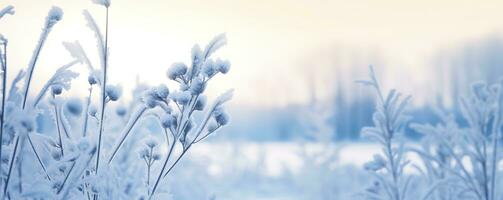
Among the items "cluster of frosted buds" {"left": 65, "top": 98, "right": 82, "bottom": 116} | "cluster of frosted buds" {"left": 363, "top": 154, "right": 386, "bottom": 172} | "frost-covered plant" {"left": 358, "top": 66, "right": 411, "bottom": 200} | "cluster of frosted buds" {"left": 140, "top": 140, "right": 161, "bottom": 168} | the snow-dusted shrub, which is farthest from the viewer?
"frost-covered plant" {"left": 358, "top": 66, "right": 411, "bottom": 200}

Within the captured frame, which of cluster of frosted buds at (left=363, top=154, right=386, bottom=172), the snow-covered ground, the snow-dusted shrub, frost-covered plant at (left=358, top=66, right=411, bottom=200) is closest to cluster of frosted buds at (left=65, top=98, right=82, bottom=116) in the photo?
the snow-dusted shrub

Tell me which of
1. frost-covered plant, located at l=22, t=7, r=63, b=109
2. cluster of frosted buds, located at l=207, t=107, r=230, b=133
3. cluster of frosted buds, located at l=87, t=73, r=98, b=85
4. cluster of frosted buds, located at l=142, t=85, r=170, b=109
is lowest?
cluster of frosted buds, located at l=207, t=107, r=230, b=133

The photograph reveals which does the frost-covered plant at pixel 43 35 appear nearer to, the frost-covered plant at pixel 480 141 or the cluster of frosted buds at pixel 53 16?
the cluster of frosted buds at pixel 53 16

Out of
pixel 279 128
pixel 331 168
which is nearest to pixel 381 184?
pixel 331 168

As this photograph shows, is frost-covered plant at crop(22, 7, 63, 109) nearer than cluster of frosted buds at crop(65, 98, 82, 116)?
No

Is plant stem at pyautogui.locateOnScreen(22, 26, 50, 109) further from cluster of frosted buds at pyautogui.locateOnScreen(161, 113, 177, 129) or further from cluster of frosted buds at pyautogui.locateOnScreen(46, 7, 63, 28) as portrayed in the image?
cluster of frosted buds at pyautogui.locateOnScreen(161, 113, 177, 129)

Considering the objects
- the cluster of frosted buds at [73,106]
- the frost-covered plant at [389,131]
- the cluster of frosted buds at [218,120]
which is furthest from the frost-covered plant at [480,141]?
the cluster of frosted buds at [73,106]

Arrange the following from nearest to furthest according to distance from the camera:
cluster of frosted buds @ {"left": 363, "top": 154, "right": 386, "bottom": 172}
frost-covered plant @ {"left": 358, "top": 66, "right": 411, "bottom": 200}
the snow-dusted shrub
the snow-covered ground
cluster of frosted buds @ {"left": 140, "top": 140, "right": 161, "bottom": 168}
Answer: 1. the snow-dusted shrub
2. cluster of frosted buds @ {"left": 140, "top": 140, "right": 161, "bottom": 168}
3. cluster of frosted buds @ {"left": 363, "top": 154, "right": 386, "bottom": 172}
4. frost-covered plant @ {"left": 358, "top": 66, "right": 411, "bottom": 200}
5. the snow-covered ground

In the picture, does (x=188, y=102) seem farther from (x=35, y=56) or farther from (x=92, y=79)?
(x=35, y=56)

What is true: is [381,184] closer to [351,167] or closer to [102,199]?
[102,199]

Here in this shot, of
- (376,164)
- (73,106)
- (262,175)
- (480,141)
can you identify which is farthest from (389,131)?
(262,175)

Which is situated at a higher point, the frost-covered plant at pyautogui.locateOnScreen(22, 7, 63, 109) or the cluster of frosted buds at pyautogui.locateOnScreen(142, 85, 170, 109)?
the frost-covered plant at pyautogui.locateOnScreen(22, 7, 63, 109)
